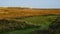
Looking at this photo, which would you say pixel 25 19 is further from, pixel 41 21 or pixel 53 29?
pixel 53 29

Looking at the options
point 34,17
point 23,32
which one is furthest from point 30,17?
point 23,32

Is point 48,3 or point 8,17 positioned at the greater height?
point 48,3

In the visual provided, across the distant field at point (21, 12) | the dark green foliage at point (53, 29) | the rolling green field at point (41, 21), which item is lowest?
the dark green foliage at point (53, 29)

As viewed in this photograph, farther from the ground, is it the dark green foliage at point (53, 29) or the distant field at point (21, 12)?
the distant field at point (21, 12)

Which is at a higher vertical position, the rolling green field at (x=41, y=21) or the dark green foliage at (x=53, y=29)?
the rolling green field at (x=41, y=21)

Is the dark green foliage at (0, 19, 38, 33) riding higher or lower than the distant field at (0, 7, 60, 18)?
lower

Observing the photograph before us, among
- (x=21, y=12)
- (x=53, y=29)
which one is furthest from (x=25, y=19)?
(x=53, y=29)

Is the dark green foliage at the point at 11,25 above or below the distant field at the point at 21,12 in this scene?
below

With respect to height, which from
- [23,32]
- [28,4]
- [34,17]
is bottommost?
[23,32]

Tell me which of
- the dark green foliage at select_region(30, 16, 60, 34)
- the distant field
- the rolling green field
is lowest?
the dark green foliage at select_region(30, 16, 60, 34)

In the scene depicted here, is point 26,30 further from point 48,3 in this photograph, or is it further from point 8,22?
point 48,3

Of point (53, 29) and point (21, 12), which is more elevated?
point (21, 12)

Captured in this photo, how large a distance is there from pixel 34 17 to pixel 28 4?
0.12 meters

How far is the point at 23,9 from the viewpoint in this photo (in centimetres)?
102
